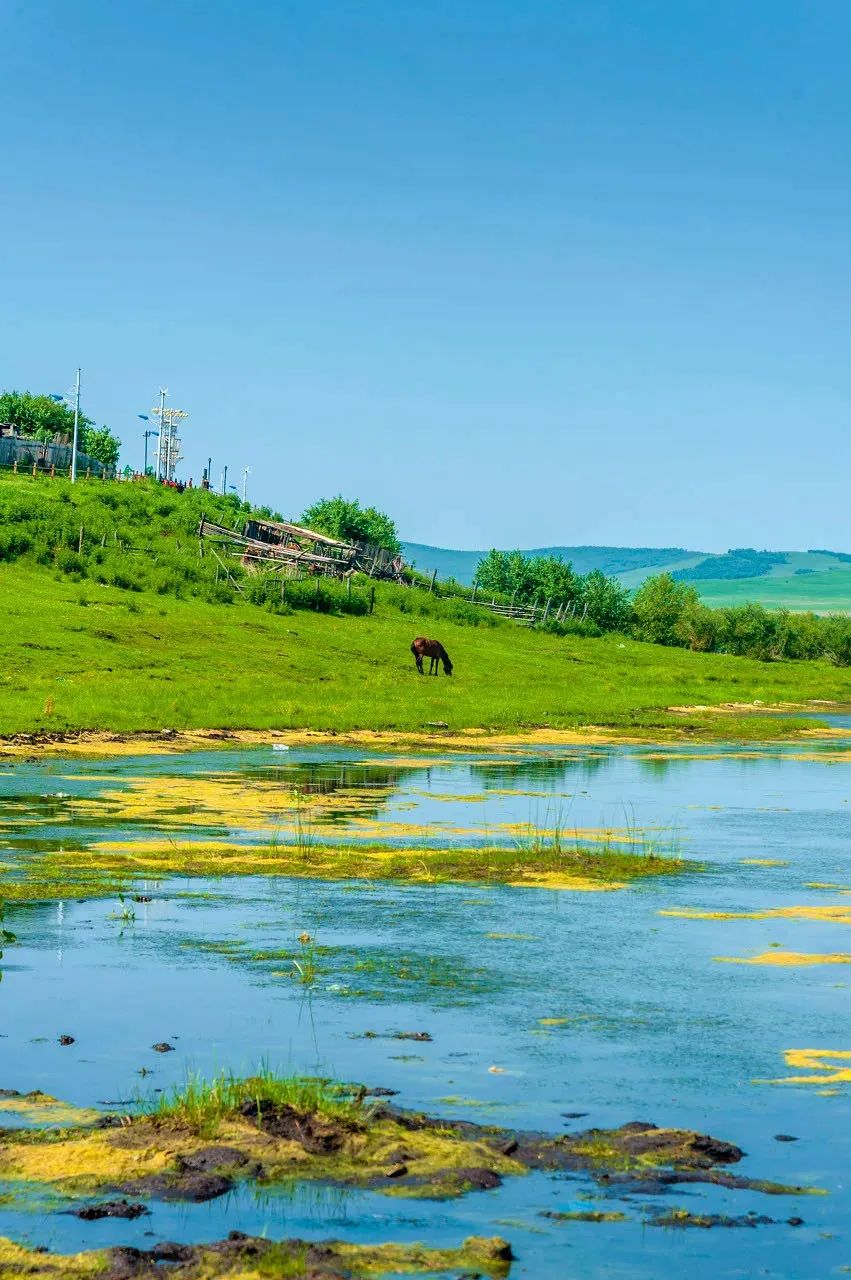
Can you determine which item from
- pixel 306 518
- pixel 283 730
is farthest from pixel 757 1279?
pixel 306 518

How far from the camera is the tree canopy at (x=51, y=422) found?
146m

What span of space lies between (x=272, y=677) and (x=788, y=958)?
38615 mm

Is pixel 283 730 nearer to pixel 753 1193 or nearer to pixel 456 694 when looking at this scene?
pixel 456 694

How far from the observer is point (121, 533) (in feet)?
271

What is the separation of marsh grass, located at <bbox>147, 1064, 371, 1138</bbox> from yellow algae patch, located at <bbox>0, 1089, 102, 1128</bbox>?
0.40 meters

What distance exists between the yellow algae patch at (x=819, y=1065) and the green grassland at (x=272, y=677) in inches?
1116

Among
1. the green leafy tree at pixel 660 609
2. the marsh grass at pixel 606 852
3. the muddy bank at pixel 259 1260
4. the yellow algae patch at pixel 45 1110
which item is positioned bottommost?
the yellow algae patch at pixel 45 1110

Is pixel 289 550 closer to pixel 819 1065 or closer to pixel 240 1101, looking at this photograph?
pixel 819 1065

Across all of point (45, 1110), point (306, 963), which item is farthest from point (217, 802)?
point (45, 1110)

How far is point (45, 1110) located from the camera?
11078mm

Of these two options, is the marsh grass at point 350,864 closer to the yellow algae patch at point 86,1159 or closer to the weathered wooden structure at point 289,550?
the yellow algae patch at point 86,1159

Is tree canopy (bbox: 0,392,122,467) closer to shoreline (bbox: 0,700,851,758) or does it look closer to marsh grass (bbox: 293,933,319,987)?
shoreline (bbox: 0,700,851,758)

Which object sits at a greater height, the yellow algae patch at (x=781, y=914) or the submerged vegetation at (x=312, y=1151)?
the yellow algae patch at (x=781, y=914)

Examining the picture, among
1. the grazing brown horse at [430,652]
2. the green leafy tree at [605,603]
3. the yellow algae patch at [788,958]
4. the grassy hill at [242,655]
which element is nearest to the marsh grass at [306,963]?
the yellow algae patch at [788,958]
